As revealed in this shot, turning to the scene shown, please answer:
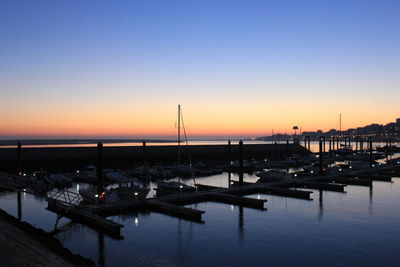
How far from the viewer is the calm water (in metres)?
18.5

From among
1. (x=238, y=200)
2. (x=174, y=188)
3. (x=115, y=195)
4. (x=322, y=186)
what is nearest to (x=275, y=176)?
(x=322, y=186)

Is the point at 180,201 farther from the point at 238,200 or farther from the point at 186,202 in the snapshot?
the point at 238,200

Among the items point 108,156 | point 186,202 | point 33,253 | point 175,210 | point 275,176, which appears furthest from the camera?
point 108,156

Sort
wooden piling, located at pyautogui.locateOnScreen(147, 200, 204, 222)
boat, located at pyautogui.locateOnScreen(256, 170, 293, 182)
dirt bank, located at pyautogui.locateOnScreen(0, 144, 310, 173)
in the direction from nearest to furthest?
1. wooden piling, located at pyautogui.locateOnScreen(147, 200, 204, 222)
2. boat, located at pyautogui.locateOnScreen(256, 170, 293, 182)
3. dirt bank, located at pyautogui.locateOnScreen(0, 144, 310, 173)

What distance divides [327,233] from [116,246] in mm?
13726

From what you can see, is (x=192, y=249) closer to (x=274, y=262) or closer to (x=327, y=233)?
(x=274, y=262)

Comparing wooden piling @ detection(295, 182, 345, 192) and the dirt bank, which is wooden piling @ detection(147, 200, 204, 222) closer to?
wooden piling @ detection(295, 182, 345, 192)

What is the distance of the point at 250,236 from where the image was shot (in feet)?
74.0

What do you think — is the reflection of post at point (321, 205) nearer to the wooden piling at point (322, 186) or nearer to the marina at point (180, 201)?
the marina at point (180, 201)

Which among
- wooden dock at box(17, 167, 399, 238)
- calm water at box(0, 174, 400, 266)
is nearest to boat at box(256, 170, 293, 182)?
wooden dock at box(17, 167, 399, 238)

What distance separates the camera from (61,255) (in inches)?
644

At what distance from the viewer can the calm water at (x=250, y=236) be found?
60.8 ft

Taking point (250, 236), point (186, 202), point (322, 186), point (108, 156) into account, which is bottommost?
point (250, 236)

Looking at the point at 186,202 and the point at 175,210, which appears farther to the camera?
the point at 186,202
